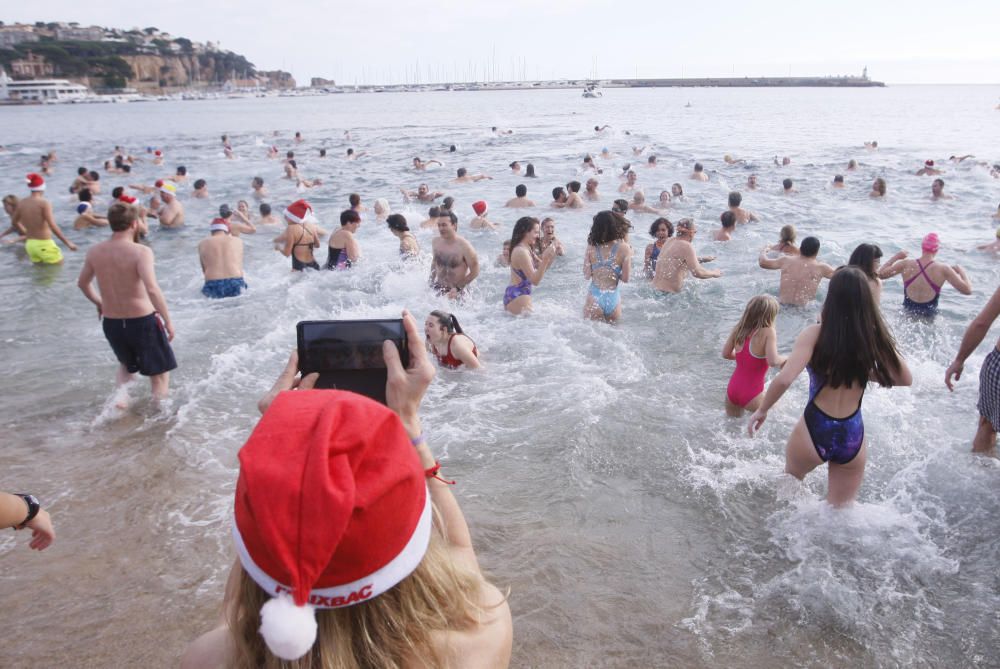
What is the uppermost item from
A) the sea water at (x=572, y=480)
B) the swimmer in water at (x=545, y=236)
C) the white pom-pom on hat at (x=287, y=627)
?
the white pom-pom on hat at (x=287, y=627)

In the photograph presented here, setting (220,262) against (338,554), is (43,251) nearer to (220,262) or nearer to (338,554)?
(220,262)

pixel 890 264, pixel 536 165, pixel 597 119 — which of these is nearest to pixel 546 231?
A: pixel 890 264

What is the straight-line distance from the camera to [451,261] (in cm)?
813

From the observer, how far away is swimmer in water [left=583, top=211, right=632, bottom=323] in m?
7.24

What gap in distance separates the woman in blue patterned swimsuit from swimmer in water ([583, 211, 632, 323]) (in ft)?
11.8

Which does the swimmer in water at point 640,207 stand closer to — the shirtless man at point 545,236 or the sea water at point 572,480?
the sea water at point 572,480

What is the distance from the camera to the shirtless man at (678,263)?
8.25 m

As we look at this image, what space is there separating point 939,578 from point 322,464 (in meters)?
3.94

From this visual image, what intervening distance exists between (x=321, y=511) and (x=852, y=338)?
339 centimetres

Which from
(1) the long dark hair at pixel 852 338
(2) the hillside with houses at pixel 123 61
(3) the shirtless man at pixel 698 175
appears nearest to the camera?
(1) the long dark hair at pixel 852 338

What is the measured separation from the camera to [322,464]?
0.96 metres

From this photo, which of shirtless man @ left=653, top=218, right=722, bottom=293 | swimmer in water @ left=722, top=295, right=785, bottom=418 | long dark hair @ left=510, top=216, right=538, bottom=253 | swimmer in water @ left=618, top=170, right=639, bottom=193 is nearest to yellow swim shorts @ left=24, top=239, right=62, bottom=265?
long dark hair @ left=510, top=216, right=538, bottom=253

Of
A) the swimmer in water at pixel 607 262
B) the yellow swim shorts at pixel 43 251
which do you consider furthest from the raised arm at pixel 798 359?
the yellow swim shorts at pixel 43 251

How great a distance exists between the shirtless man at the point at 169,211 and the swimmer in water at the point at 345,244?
6.00 meters
